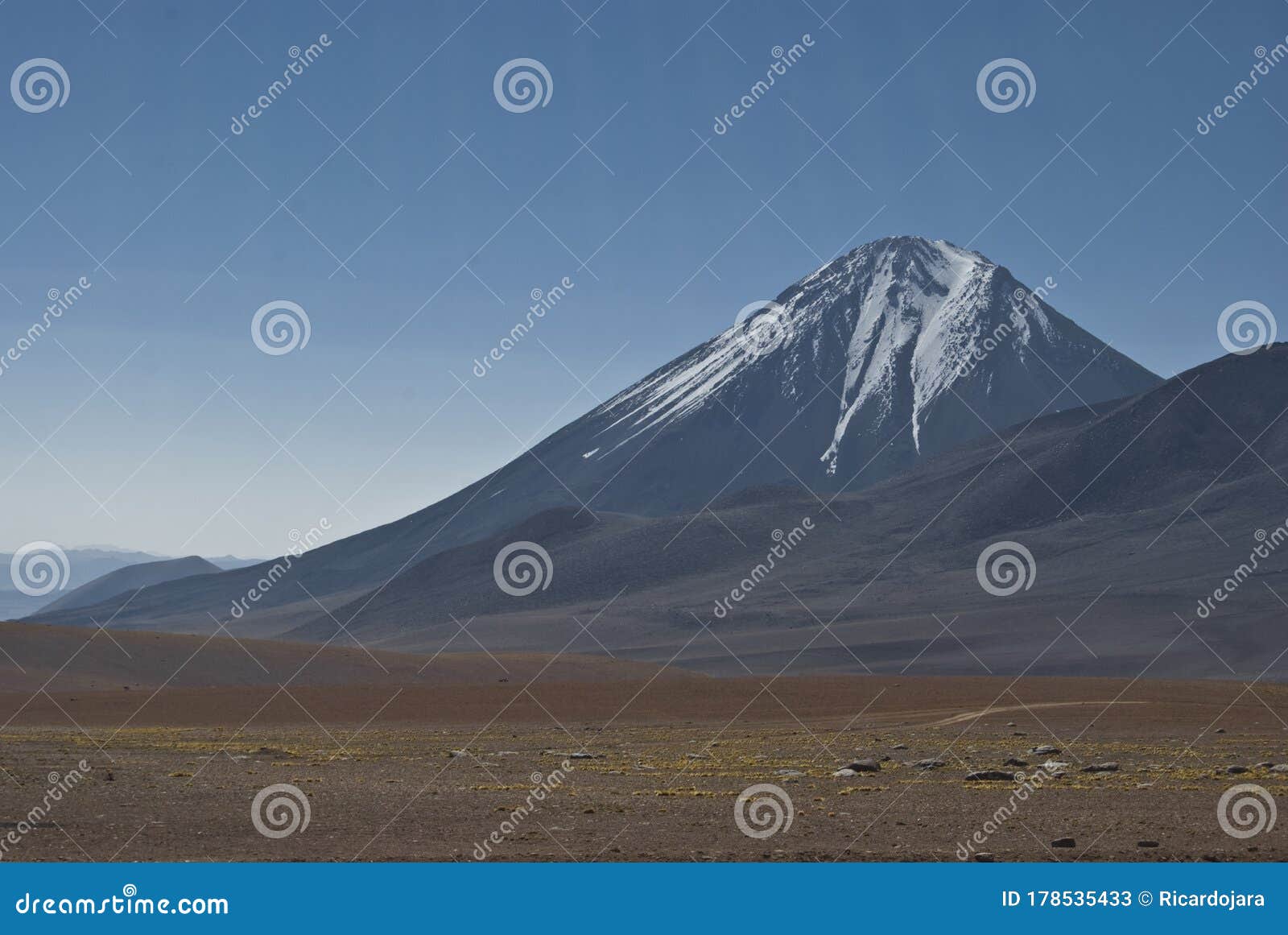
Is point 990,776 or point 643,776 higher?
point 990,776

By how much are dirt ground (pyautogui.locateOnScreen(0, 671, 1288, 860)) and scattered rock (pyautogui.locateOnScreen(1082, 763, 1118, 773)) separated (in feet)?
1.88

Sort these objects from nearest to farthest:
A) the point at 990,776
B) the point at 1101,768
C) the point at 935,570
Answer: the point at 990,776, the point at 1101,768, the point at 935,570

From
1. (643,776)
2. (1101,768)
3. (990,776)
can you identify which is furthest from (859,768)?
(1101,768)

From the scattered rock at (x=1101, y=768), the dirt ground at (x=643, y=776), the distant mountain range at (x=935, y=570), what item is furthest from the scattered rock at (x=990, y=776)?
the distant mountain range at (x=935, y=570)

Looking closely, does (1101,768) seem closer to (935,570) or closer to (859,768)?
(859,768)

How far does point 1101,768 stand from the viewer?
25828mm

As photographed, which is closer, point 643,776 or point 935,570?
point 643,776

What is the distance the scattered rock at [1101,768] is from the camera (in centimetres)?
2552

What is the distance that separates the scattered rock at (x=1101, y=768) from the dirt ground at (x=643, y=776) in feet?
1.88

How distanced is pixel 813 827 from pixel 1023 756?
12.1 m

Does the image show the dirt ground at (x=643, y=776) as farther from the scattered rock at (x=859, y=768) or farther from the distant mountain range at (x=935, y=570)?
the distant mountain range at (x=935, y=570)

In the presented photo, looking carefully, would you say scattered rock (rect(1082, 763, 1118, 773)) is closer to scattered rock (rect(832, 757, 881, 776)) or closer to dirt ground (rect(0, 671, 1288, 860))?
dirt ground (rect(0, 671, 1288, 860))

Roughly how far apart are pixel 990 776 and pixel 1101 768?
9.49 feet

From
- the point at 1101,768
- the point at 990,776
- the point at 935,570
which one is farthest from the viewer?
the point at 935,570
